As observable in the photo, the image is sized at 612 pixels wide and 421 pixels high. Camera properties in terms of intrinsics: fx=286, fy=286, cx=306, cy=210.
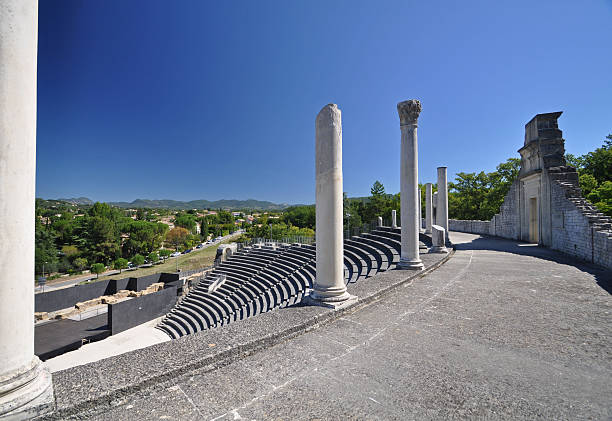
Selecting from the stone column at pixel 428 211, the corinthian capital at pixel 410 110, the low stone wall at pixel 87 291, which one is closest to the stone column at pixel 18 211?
the corinthian capital at pixel 410 110

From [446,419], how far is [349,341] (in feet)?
5.75

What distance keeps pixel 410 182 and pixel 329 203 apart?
443cm

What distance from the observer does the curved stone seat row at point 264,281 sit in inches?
553

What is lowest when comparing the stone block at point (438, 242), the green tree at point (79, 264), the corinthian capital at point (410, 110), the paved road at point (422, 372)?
the green tree at point (79, 264)

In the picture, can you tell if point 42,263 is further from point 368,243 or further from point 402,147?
point 402,147

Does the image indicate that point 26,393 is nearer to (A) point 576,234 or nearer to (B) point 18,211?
(B) point 18,211

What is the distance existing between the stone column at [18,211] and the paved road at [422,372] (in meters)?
0.65

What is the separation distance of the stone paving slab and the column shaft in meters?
0.48

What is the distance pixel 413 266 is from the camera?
8.82 meters

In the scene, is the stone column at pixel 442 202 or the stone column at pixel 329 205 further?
the stone column at pixel 442 202

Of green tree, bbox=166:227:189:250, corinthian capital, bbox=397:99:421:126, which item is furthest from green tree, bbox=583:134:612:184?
green tree, bbox=166:227:189:250

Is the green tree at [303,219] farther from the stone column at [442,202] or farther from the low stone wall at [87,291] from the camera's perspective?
the stone column at [442,202]

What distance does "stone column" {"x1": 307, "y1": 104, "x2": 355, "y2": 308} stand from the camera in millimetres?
5594

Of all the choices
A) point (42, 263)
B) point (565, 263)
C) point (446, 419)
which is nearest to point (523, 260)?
point (565, 263)
